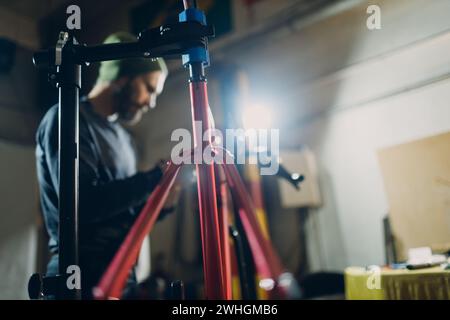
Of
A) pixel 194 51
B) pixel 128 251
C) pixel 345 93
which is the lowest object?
pixel 128 251

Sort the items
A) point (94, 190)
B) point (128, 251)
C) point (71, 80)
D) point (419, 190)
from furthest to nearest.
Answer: point (419, 190)
point (94, 190)
point (71, 80)
point (128, 251)

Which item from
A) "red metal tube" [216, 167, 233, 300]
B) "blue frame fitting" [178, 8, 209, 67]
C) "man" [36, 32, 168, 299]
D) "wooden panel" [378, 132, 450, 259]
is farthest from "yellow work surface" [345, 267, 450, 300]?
"blue frame fitting" [178, 8, 209, 67]

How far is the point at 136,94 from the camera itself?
55.7 inches

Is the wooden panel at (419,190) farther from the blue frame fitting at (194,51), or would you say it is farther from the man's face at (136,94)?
the man's face at (136,94)

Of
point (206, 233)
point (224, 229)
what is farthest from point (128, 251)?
point (224, 229)

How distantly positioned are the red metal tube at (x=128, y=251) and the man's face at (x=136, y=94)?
71 centimetres

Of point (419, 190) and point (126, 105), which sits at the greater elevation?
point (126, 105)

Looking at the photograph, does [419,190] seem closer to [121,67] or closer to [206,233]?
[206,233]

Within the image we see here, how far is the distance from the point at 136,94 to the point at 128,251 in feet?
2.99

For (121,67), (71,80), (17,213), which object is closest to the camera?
(71,80)

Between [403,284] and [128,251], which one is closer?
[128,251]

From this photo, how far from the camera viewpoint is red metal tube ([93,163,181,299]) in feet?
1.83
